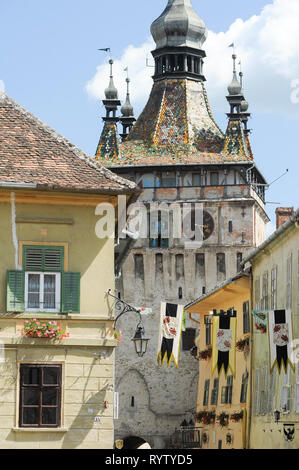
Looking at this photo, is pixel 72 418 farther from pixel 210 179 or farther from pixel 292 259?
pixel 210 179

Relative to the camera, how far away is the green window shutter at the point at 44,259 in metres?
26.2

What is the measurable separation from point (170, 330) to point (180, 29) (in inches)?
1799

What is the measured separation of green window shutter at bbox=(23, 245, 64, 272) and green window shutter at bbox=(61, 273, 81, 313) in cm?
35

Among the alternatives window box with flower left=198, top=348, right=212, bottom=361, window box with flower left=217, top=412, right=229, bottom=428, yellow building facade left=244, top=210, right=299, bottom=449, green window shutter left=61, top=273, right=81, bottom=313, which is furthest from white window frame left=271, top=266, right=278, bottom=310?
window box with flower left=198, top=348, right=212, bottom=361

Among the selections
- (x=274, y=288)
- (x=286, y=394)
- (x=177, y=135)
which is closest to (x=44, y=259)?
(x=286, y=394)

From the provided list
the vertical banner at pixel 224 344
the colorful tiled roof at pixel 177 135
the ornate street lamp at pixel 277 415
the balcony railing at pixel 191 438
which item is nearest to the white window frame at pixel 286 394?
the ornate street lamp at pixel 277 415

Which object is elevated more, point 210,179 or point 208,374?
point 210,179

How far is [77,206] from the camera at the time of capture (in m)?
26.5

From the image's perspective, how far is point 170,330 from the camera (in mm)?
31922

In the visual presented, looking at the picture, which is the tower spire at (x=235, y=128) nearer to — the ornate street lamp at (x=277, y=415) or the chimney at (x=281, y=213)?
the chimney at (x=281, y=213)

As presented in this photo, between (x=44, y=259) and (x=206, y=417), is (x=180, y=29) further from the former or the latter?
(x=44, y=259)
